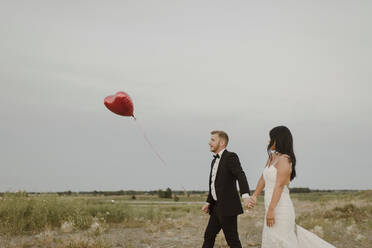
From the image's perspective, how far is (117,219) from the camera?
47.2 feet

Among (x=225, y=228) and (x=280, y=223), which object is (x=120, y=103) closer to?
(x=225, y=228)

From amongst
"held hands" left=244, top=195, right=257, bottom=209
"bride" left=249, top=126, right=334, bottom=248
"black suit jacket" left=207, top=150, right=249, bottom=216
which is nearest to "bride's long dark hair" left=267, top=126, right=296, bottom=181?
"bride" left=249, top=126, right=334, bottom=248

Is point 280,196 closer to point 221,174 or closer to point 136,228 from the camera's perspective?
point 221,174

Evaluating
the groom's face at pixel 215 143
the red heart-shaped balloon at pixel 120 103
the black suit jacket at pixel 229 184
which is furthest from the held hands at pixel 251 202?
the red heart-shaped balloon at pixel 120 103

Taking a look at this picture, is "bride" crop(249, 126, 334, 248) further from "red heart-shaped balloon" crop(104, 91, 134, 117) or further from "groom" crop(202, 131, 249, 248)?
"red heart-shaped balloon" crop(104, 91, 134, 117)

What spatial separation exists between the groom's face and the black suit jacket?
133 mm

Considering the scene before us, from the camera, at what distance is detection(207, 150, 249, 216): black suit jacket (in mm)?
5098

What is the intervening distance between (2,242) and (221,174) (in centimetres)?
646

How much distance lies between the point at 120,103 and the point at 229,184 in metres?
3.06

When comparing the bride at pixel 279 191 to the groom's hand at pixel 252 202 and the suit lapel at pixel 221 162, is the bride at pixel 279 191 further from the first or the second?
the suit lapel at pixel 221 162

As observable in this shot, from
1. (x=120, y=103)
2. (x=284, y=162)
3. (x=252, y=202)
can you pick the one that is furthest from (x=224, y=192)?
(x=120, y=103)

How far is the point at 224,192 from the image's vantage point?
5184 mm

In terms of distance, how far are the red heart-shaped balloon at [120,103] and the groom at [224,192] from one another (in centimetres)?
248

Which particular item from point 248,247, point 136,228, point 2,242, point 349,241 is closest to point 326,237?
point 349,241
